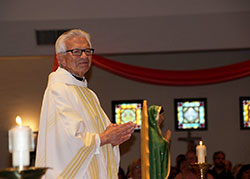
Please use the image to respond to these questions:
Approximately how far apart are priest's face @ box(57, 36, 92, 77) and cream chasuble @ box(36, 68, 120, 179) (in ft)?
0.23

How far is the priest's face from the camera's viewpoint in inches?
151

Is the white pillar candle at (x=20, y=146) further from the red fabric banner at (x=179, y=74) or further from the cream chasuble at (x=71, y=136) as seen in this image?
the red fabric banner at (x=179, y=74)

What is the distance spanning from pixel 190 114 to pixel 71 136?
1056cm

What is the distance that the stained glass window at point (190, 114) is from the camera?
1375 centimetres

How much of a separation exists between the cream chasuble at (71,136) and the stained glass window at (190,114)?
32.7 ft

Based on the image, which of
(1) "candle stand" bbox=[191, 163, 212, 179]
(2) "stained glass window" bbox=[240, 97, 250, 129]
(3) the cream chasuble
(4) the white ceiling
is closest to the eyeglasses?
(3) the cream chasuble

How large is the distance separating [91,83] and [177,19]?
15.1ft

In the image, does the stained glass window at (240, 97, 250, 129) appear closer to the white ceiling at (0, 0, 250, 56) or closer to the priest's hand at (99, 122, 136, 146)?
the white ceiling at (0, 0, 250, 56)

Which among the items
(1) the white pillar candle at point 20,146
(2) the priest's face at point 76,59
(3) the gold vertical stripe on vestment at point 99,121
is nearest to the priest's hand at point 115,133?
(3) the gold vertical stripe on vestment at point 99,121

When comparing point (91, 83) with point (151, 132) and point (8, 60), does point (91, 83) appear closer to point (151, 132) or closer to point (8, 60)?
point (8, 60)

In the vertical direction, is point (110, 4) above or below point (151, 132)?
above

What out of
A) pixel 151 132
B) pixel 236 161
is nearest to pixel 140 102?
pixel 236 161

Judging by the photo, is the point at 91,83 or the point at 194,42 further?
the point at 91,83

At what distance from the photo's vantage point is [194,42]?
9703 mm
